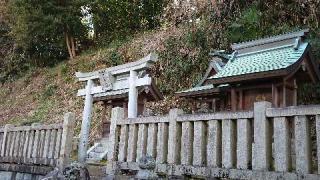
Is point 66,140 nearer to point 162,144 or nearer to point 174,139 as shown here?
point 162,144

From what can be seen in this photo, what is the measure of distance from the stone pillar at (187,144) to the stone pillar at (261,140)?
1140 millimetres

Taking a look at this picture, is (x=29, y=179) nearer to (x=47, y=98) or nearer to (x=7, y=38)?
(x=47, y=98)

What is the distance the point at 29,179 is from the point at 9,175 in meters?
1.06

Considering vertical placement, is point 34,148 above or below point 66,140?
below

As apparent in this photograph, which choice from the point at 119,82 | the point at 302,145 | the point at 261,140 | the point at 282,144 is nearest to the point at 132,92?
the point at 119,82

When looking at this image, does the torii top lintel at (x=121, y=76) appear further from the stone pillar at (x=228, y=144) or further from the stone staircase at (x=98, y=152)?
the stone pillar at (x=228, y=144)

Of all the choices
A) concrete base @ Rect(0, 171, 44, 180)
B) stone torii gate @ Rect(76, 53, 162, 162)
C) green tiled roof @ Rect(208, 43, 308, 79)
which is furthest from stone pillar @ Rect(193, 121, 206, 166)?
green tiled roof @ Rect(208, 43, 308, 79)

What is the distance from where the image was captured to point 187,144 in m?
5.81

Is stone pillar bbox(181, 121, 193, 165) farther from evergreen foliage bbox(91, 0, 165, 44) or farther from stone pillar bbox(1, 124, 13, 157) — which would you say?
evergreen foliage bbox(91, 0, 165, 44)

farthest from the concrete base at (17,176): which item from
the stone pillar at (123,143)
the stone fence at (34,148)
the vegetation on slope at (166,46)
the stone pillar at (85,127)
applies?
the vegetation on slope at (166,46)

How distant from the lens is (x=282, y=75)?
9.54 m

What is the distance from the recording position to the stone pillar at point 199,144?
18.3 feet

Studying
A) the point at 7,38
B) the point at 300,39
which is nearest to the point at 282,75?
the point at 300,39

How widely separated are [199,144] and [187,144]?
0.25 metres
